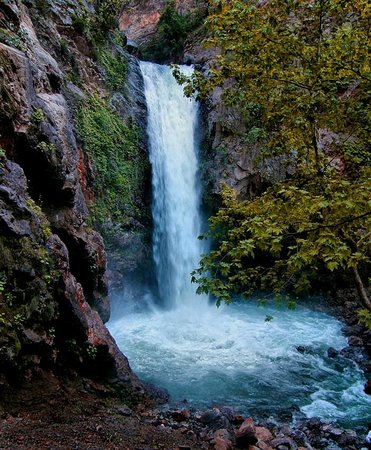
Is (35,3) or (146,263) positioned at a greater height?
(35,3)

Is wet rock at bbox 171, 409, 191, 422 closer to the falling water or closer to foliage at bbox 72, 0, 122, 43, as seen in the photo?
the falling water

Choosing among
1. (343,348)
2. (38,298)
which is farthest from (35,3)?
(343,348)

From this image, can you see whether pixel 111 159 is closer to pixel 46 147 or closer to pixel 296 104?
pixel 46 147

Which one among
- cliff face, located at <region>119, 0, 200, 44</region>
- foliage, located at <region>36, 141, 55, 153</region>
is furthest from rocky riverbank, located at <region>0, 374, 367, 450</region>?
cliff face, located at <region>119, 0, 200, 44</region>

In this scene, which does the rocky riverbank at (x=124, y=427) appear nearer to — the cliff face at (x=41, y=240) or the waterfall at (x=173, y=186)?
the cliff face at (x=41, y=240)

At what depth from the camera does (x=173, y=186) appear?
15.2 meters

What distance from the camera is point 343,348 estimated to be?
10.8 meters

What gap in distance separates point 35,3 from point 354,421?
43.4 feet

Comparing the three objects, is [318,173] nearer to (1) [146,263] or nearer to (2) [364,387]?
(2) [364,387]

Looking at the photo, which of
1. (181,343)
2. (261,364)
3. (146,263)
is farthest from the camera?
(146,263)

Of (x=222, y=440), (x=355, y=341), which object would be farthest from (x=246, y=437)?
(x=355, y=341)

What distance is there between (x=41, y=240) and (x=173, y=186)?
9.43 metres

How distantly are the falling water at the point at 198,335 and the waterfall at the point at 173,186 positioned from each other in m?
0.04

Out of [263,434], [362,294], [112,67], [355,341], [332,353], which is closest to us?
[362,294]
